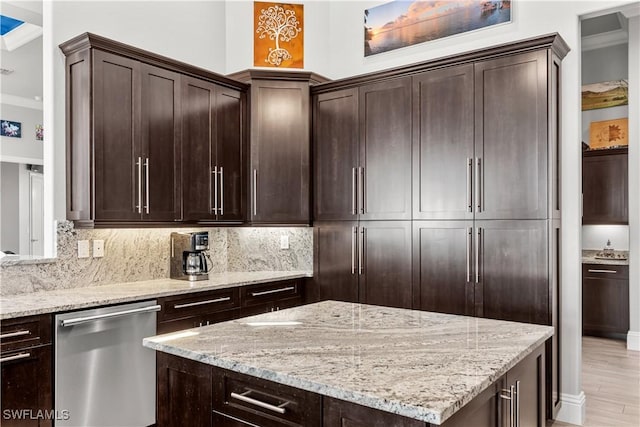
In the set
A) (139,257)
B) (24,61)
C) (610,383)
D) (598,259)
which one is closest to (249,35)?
(139,257)

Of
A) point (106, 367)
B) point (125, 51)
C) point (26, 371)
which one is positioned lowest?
point (106, 367)

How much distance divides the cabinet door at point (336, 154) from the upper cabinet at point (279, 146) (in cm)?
10

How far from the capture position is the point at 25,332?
2449mm

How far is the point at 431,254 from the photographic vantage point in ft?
11.5

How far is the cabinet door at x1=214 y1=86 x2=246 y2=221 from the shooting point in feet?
12.8

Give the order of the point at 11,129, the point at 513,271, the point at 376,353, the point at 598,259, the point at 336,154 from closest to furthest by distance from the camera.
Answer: the point at 376,353 → the point at 513,271 → the point at 336,154 → the point at 598,259 → the point at 11,129

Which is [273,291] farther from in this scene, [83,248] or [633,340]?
[633,340]

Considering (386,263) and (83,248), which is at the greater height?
(83,248)

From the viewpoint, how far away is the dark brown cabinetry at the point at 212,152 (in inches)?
143

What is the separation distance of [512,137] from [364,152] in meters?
1.17

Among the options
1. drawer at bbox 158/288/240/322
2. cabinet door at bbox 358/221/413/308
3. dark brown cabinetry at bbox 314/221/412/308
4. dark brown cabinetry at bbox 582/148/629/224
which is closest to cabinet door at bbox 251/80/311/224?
dark brown cabinetry at bbox 314/221/412/308

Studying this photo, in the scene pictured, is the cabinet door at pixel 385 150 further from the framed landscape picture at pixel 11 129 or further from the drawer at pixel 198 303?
the framed landscape picture at pixel 11 129

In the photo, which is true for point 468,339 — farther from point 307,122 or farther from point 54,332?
point 307,122

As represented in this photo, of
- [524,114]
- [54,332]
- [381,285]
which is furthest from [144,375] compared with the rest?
[524,114]
